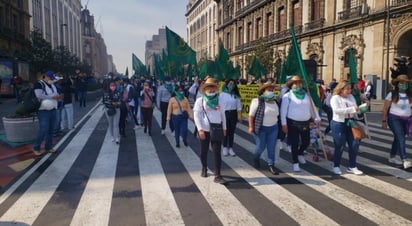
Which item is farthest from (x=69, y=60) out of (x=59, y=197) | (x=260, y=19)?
(x=59, y=197)

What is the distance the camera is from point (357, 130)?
593cm

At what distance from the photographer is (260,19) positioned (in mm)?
43438

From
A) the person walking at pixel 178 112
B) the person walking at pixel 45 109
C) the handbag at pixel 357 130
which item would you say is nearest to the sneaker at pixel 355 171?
the handbag at pixel 357 130

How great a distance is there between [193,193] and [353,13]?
24759mm

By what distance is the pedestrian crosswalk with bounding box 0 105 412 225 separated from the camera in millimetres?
4215

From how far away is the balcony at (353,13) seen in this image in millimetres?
24342

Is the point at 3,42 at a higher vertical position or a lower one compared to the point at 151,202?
higher

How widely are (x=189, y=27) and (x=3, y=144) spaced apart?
87203 millimetres

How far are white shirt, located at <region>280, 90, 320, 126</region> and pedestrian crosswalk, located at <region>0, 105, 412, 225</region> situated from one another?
3.36 feet

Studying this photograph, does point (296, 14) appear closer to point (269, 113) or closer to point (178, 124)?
point (178, 124)

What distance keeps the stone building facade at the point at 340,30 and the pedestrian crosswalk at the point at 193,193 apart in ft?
57.9

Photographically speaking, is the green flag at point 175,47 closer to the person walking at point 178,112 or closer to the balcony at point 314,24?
the person walking at point 178,112

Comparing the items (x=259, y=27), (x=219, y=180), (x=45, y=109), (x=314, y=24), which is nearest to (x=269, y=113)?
(x=219, y=180)

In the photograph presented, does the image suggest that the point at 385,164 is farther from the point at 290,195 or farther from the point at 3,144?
the point at 3,144
